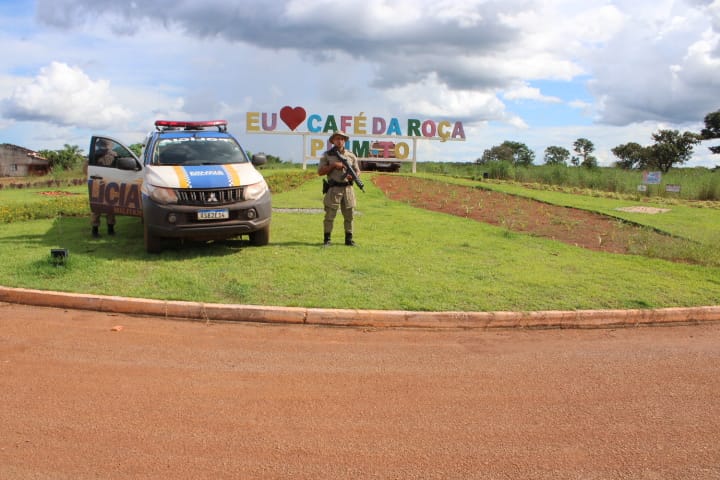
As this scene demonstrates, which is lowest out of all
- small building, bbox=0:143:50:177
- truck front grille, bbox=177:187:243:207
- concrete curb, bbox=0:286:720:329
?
concrete curb, bbox=0:286:720:329

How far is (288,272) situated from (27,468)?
4502 mm

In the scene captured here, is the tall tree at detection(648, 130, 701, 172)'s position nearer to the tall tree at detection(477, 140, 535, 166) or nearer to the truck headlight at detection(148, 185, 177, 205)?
the tall tree at detection(477, 140, 535, 166)

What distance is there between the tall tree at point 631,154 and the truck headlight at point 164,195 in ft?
169

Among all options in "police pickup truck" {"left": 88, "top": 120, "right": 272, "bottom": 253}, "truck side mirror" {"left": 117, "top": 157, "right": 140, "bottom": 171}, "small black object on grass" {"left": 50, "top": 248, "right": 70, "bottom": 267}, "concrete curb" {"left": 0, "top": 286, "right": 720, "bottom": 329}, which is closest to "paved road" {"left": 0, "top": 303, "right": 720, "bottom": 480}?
"concrete curb" {"left": 0, "top": 286, "right": 720, "bottom": 329}

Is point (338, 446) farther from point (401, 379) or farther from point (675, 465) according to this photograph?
point (675, 465)

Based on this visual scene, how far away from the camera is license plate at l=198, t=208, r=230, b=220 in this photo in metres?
7.98

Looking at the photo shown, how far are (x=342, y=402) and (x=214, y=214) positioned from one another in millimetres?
4633

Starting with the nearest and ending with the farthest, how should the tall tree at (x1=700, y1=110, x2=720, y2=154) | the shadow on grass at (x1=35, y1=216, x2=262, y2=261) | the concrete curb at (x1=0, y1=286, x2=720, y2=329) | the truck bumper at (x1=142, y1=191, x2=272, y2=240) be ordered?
the concrete curb at (x1=0, y1=286, x2=720, y2=329), the truck bumper at (x1=142, y1=191, x2=272, y2=240), the shadow on grass at (x1=35, y1=216, x2=262, y2=261), the tall tree at (x1=700, y1=110, x2=720, y2=154)

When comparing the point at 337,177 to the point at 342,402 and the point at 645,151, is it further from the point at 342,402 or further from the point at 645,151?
the point at 645,151

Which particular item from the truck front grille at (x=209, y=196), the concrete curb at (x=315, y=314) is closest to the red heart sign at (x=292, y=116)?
the truck front grille at (x=209, y=196)

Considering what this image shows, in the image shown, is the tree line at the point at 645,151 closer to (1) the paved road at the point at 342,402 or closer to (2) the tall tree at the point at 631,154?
(2) the tall tree at the point at 631,154

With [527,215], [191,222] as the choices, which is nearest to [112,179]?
[191,222]

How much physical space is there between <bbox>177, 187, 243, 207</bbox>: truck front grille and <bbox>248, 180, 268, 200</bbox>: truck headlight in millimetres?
110

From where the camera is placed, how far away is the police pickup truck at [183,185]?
26.2 feet
